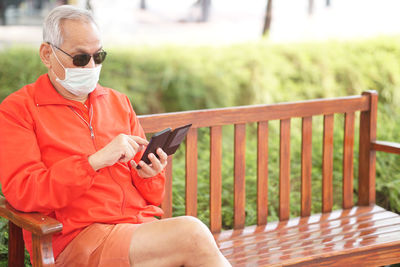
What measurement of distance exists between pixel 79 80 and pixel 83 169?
15.9 inches

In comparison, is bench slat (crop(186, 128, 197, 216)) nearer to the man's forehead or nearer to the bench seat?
the bench seat

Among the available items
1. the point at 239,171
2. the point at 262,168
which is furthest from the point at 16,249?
the point at 262,168

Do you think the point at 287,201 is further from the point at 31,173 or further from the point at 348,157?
the point at 31,173

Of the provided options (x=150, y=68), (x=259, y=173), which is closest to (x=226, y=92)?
(x=150, y=68)

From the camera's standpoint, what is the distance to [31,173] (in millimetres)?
2314

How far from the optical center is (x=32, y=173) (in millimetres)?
2312

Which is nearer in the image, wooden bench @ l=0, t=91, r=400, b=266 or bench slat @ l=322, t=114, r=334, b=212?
wooden bench @ l=0, t=91, r=400, b=266

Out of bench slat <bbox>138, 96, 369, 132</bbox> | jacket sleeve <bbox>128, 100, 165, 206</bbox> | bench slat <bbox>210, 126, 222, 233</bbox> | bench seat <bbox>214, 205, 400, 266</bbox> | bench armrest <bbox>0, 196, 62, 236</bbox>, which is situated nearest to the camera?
bench armrest <bbox>0, 196, 62, 236</bbox>

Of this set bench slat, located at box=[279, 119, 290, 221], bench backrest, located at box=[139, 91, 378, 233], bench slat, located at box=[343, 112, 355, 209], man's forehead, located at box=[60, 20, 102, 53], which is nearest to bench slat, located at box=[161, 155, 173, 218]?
bench backrest, located at box=[139, 91, 378, 233]

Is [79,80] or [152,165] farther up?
[79,80]

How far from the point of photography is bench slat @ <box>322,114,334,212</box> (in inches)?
143

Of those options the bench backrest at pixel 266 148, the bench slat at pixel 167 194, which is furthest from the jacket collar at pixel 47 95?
the bench slat at pixel 167 194

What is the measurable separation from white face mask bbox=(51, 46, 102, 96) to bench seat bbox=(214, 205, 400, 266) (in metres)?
1.09

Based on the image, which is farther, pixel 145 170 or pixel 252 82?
pixel 252 82
